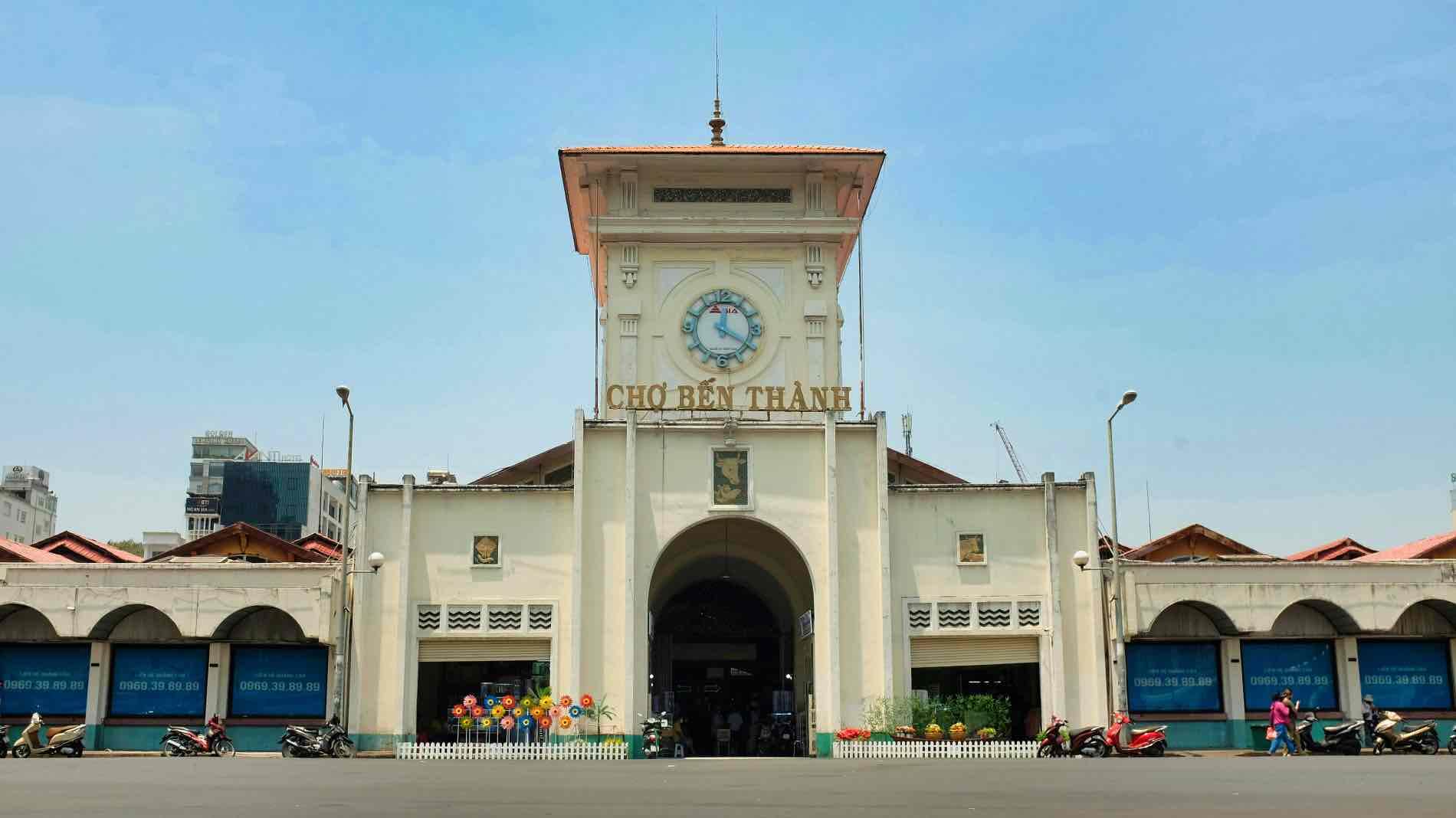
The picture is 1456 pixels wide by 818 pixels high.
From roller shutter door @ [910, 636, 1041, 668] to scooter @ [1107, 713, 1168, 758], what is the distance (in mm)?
2889

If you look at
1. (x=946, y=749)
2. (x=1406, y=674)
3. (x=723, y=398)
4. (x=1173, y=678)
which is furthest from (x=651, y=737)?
(x=1406, y=674)

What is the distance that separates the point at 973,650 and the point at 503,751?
11.6 m

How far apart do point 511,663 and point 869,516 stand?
38.0 ft

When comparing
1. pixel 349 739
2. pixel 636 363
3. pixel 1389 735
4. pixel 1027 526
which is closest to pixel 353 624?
pixel 349 739

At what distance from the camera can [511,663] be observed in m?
39.9

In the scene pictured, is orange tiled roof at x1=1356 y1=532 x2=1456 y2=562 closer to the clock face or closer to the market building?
the market building

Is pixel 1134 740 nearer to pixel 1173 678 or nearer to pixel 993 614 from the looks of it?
pixel 993 614

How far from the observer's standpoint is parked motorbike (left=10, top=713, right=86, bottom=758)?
33125 mm

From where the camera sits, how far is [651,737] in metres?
33.3

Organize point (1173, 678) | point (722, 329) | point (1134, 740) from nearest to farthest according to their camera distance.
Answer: point (1134, 740) < point (1173, 678) < point (722, 329)

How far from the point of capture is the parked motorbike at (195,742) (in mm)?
33406

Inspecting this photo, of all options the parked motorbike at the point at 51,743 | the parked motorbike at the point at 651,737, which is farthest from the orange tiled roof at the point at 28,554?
the parked motorbike at the point at 651,737

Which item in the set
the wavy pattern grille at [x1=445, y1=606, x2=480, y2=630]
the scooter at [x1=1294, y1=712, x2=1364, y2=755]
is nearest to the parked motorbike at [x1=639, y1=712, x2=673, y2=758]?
the wavy pattern grille at [x1=445, y1=606, x2=480, y2=630]

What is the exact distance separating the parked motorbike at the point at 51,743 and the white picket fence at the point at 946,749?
17952mm
